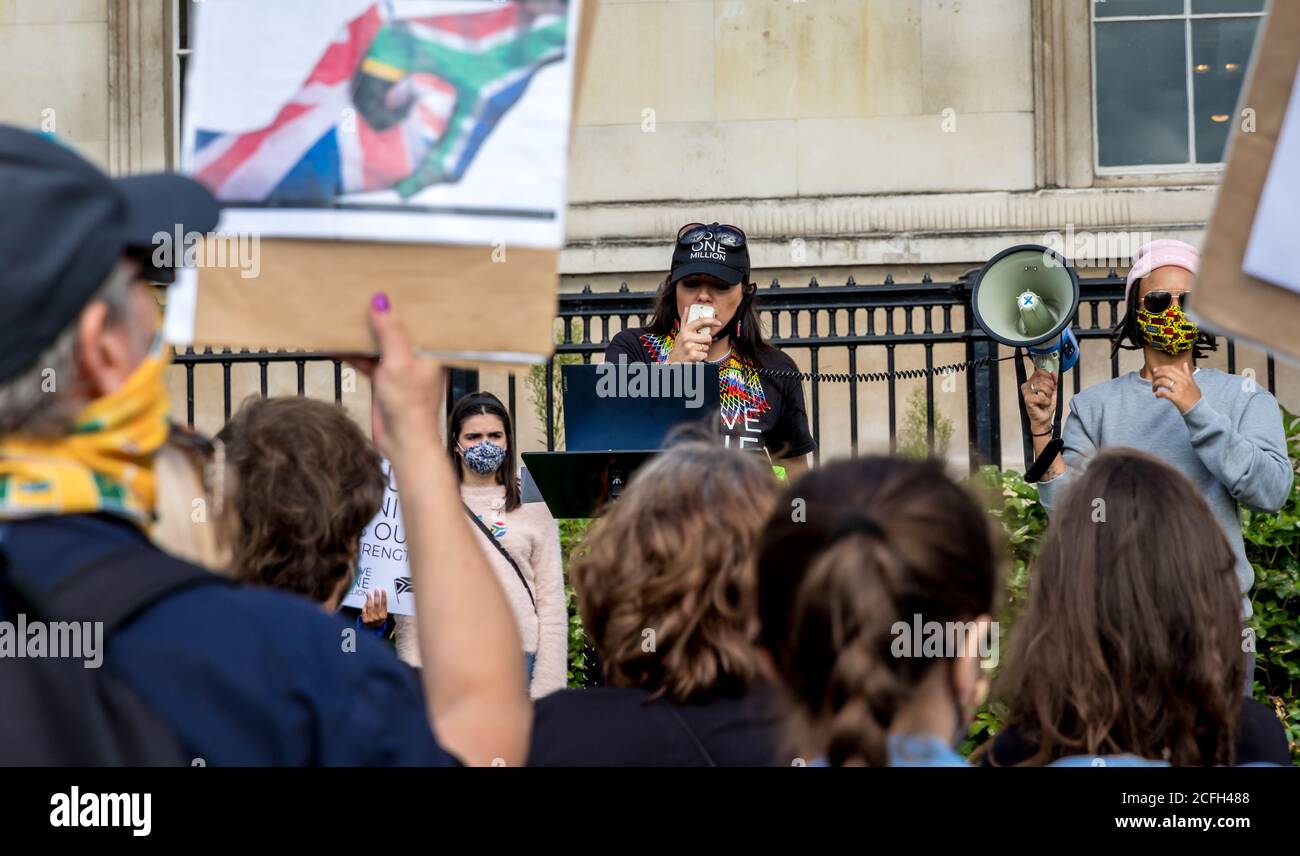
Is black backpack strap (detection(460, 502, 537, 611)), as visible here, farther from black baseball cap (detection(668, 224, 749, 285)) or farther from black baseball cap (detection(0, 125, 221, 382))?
black baseball cap (detection(0, 125, 221, 382))

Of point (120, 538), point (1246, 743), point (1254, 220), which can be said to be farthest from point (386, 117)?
point (1246, 743)

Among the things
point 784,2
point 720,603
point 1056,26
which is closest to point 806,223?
point 784,2

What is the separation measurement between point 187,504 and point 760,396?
3.43 metres

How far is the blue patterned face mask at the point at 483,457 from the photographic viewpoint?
5797mm

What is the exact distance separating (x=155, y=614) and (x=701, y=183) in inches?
338

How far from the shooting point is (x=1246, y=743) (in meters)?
2.65

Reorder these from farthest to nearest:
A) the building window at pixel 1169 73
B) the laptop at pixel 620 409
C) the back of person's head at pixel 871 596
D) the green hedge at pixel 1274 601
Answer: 1. the building window at pixel 1169 73
2. the green hedge at pixel 1274 601
3. the laptop at pixel 620 409
4. the back of person's head at pixel 871 596

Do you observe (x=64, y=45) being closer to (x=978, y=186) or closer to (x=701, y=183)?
(x=701, y=183)

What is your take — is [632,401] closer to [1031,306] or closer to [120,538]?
[1031,306]

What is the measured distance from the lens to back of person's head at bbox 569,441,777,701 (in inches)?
97.3

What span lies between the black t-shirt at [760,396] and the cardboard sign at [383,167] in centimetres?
274

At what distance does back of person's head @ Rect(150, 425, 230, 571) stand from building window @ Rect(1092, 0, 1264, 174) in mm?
9201

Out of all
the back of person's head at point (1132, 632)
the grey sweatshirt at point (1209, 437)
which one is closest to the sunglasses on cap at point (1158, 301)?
the grey sweatshirt at point (1209, 437)

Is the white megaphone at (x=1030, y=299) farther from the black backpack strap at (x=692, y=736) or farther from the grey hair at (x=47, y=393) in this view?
the grey hair at (x=47, y=393)
